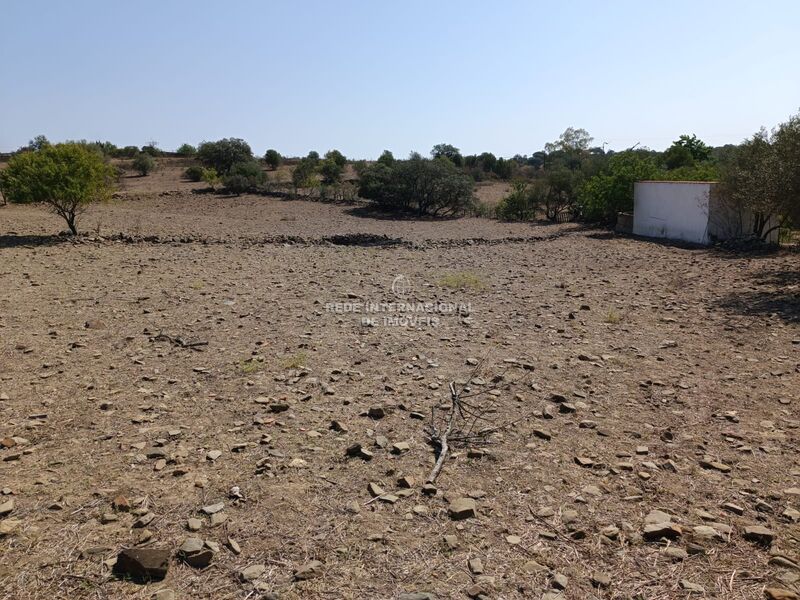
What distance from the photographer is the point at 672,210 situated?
17469mm

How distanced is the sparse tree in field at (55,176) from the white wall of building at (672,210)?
18.3 metres

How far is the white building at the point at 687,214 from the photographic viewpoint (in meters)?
16.1

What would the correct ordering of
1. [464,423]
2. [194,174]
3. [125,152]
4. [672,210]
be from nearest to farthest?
1. [464,423]
2. [672,210]
3. [194,174]
4. [125,152]

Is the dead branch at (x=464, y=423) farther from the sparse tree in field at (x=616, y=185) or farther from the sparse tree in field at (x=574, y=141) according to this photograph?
the sparse tree in field at (x=574, y=141)

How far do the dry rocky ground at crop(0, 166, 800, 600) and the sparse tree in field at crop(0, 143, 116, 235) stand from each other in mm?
7603

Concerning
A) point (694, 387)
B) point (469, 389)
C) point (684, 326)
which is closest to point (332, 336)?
point (469, 389)

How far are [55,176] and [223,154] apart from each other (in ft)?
101

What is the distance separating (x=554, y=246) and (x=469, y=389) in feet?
41.2

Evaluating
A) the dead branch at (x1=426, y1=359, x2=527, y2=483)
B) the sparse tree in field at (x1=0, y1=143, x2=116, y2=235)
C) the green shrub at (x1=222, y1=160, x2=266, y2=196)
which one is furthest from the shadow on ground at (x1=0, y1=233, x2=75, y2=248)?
the green shrub at (x1=222, y1=160, x2=266, y2=196)

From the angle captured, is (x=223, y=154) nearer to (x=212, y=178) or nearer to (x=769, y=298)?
(x=212, y=178)

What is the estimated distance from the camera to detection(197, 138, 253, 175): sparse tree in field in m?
44.6

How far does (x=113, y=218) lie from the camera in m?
22.4

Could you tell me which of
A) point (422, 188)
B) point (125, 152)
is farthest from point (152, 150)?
point (422, 188)

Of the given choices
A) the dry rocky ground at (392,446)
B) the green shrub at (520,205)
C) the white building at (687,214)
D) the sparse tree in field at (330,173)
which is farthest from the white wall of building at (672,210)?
the sparse tree in field at (330,173)
